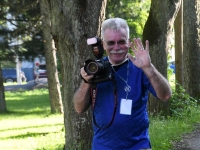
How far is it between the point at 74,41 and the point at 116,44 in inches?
110

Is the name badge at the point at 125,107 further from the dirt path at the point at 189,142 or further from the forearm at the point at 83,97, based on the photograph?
the dirt path at the point at 189,142

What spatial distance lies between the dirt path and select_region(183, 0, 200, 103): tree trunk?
539cm

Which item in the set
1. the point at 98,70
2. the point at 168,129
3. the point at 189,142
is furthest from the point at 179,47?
the point at 98,70

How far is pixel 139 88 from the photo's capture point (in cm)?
341

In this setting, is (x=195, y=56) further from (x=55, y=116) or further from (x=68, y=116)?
(x=68, y=116)

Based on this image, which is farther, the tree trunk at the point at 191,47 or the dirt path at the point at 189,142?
the tree trunk at the point at 191,47

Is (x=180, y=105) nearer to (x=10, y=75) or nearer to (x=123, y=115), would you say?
(x=123, y=115)

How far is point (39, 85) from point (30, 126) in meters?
28.0

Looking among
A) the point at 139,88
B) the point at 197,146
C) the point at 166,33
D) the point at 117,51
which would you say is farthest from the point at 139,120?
the point at 166,33

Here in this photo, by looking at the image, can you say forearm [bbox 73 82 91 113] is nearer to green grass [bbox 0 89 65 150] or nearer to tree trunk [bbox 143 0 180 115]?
green grass [bbox 0 89 65 150]

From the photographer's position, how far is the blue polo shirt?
11.1ft

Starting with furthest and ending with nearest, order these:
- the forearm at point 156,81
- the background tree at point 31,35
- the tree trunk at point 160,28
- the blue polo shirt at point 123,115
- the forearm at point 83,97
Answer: the background tree at point 31,35 → the tree trunk at point 160,28 → the forearm at point 83,97 → the blue polo shirt at point 123,115 → the forearm at point 156,81

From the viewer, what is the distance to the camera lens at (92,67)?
11.2 feet

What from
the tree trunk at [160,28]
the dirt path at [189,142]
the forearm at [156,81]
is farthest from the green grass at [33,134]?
the forearm at [156,81]
